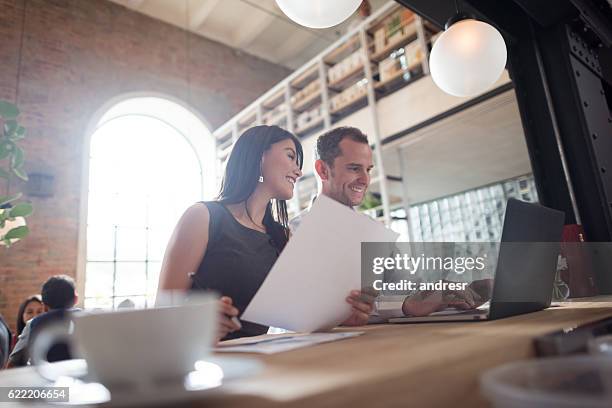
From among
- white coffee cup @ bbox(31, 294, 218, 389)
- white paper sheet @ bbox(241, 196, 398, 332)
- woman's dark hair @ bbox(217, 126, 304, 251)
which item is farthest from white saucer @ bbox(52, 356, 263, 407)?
woman's dark hair @ bbox(217, 126, 304, 251)

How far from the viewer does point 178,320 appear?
1.18 feet

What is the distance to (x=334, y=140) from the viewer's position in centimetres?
174

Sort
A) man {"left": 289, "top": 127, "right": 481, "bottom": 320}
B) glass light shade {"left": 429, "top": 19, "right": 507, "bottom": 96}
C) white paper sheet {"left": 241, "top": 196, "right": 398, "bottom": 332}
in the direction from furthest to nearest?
man {"left": 289, "top": 127, "right": 481, "bottom": 320} < glass light shade {"left": 429, "top": 19, "right": 507, "bottom": 96} < white paper sheet {"left": 241, "top": 196, "right": 398, "bottom": 332}

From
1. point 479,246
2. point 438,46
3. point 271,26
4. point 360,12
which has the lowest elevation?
point 479,246

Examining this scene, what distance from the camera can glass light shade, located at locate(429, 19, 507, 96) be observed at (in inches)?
57.2

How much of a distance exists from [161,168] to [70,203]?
1994mm

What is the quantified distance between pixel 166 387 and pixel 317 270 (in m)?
0.38

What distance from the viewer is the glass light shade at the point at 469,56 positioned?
1.45 meters

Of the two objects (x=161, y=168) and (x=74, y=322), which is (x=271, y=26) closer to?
(x=161, y=168)

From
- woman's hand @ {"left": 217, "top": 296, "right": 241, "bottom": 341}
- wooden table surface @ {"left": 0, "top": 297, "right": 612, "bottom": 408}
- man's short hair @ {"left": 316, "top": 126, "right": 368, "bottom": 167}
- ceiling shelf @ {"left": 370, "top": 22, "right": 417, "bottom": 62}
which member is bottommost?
wooden table surface @ {"left": 0, "top": 297, "right": 612, "bottom": 408}

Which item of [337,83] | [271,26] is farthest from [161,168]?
[337,83]

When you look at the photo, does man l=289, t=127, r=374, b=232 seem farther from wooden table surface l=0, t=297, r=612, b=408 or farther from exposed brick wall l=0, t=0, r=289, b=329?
exposed brick wall l=0, t=0, r=289, b=329

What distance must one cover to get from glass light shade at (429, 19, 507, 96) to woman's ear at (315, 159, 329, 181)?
555mm

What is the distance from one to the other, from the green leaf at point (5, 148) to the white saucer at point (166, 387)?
76.8 inches
